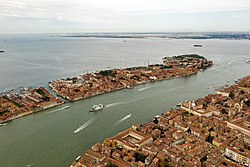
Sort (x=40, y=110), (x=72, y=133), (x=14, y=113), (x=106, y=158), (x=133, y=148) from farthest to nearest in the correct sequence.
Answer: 1. (x=40, y=110)
2. (x=14, y=113)
3. (x=72, y=133)
4. (x=133, y=148)
5. (x=106, y=158)

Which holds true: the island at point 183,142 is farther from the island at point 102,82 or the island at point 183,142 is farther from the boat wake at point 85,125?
the island at point 102,82

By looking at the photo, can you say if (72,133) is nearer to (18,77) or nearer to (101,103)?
(101,103)

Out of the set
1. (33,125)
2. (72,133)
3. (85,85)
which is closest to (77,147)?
(72,133)

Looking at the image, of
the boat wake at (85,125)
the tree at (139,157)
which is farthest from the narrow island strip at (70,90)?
the tree at (139,157)

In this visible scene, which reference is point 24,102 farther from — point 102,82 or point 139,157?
point 139,157

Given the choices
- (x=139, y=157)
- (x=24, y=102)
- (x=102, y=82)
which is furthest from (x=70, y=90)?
(x=139, y=157)
